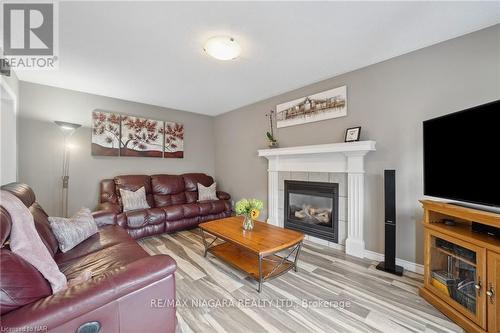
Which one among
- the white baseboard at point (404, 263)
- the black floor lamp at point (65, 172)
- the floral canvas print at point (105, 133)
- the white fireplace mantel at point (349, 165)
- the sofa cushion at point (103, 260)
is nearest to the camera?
the sofa cushion at point (103, 260)

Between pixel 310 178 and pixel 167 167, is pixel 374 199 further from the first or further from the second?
pixel 167 167

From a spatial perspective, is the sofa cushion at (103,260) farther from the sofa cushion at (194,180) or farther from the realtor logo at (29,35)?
the sofa cushion at (194,180)

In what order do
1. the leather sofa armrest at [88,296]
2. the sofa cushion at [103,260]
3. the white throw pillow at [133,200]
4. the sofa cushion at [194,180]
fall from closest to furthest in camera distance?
the leather sofa armrest at [88,296], the sofa cushion at [103,260], the white throw pillow at [133,200], the sofa cushion at [194,180]

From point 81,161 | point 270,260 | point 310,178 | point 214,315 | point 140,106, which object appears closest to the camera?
point 214,315

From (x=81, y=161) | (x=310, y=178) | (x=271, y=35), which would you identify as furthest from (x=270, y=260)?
(x=81, y=161)

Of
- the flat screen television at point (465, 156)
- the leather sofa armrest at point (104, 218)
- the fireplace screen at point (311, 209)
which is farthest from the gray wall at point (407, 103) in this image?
the leather sofa armrest at point (104, 218)

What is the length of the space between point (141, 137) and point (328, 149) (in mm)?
Result: 3405

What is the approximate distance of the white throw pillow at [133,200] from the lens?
3.27m

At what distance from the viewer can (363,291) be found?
6.33 feet

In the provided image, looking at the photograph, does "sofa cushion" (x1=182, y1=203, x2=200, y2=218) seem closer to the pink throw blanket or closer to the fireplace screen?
the fireplace screen

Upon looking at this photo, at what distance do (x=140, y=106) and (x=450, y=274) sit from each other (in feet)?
16.1

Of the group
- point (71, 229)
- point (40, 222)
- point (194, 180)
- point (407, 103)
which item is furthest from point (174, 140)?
point (407, 103)

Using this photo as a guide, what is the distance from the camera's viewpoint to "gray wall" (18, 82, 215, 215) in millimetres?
3043

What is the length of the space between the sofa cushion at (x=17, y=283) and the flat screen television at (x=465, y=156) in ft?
8.92
